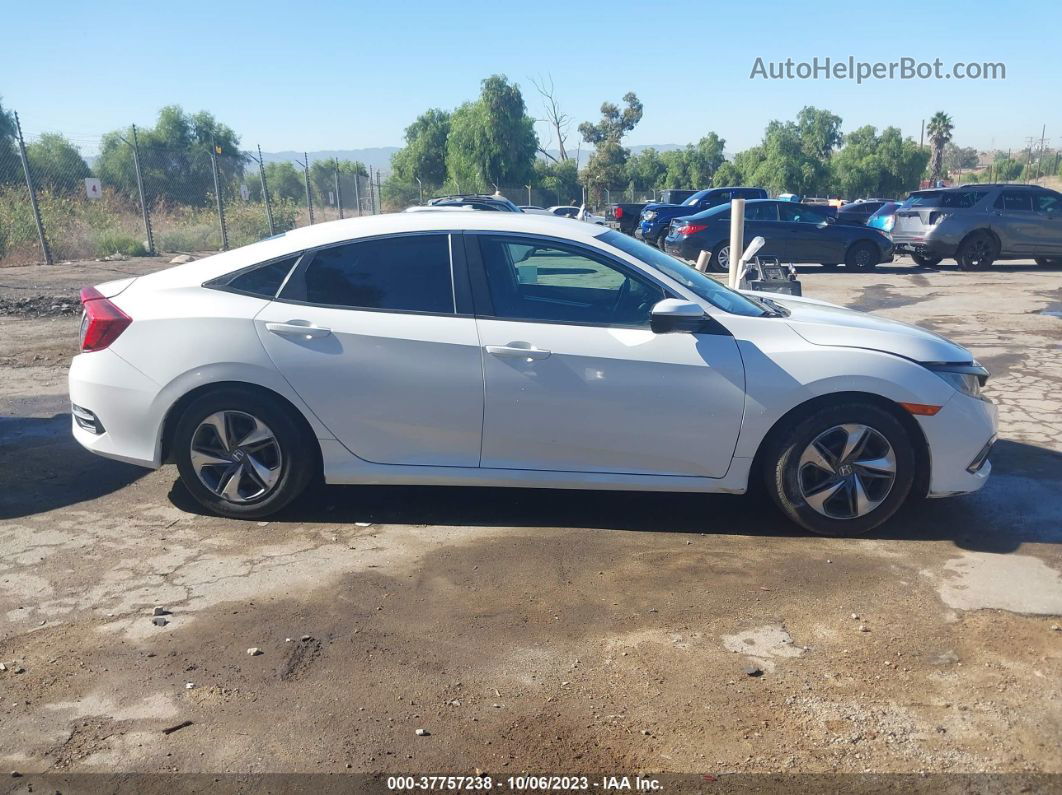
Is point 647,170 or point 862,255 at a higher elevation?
point 862,255

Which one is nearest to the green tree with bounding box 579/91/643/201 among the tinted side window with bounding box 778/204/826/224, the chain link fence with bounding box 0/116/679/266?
the chain link fence with bounding box 0/116/679/266

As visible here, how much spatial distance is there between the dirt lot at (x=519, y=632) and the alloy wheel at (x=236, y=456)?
0.77 feet

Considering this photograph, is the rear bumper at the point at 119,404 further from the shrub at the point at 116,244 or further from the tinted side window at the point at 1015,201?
the tinted side window at the point at 1015,201

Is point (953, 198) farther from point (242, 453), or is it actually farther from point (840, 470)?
point (242, 453)

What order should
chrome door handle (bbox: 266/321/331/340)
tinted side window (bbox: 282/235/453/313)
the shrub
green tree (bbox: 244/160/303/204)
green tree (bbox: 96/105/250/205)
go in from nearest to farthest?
chrome door handle (bbox: 266/321/331/340) → tinted side window (bbox: 282/235/453/313) → the shrub → green tree (bbox: 96/105/250/205) → green tree (bbox: 244/160/303/204)

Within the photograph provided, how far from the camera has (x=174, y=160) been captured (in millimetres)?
37781

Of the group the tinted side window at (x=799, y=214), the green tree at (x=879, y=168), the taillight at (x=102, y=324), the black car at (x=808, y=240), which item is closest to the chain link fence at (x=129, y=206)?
the black car at (x=808, y=240)

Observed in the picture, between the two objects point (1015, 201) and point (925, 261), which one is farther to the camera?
point (925, 261)

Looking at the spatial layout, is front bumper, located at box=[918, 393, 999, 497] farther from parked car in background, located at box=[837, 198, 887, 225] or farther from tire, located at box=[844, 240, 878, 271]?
parked car in background, located at box=[837, 198, 887, 225]

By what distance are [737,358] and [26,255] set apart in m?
18.3

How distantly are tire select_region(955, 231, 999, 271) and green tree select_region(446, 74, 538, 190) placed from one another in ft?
127

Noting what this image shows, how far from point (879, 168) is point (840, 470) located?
231 feet

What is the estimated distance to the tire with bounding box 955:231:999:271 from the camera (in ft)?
60.1

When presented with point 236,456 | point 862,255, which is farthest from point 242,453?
point 862,255
